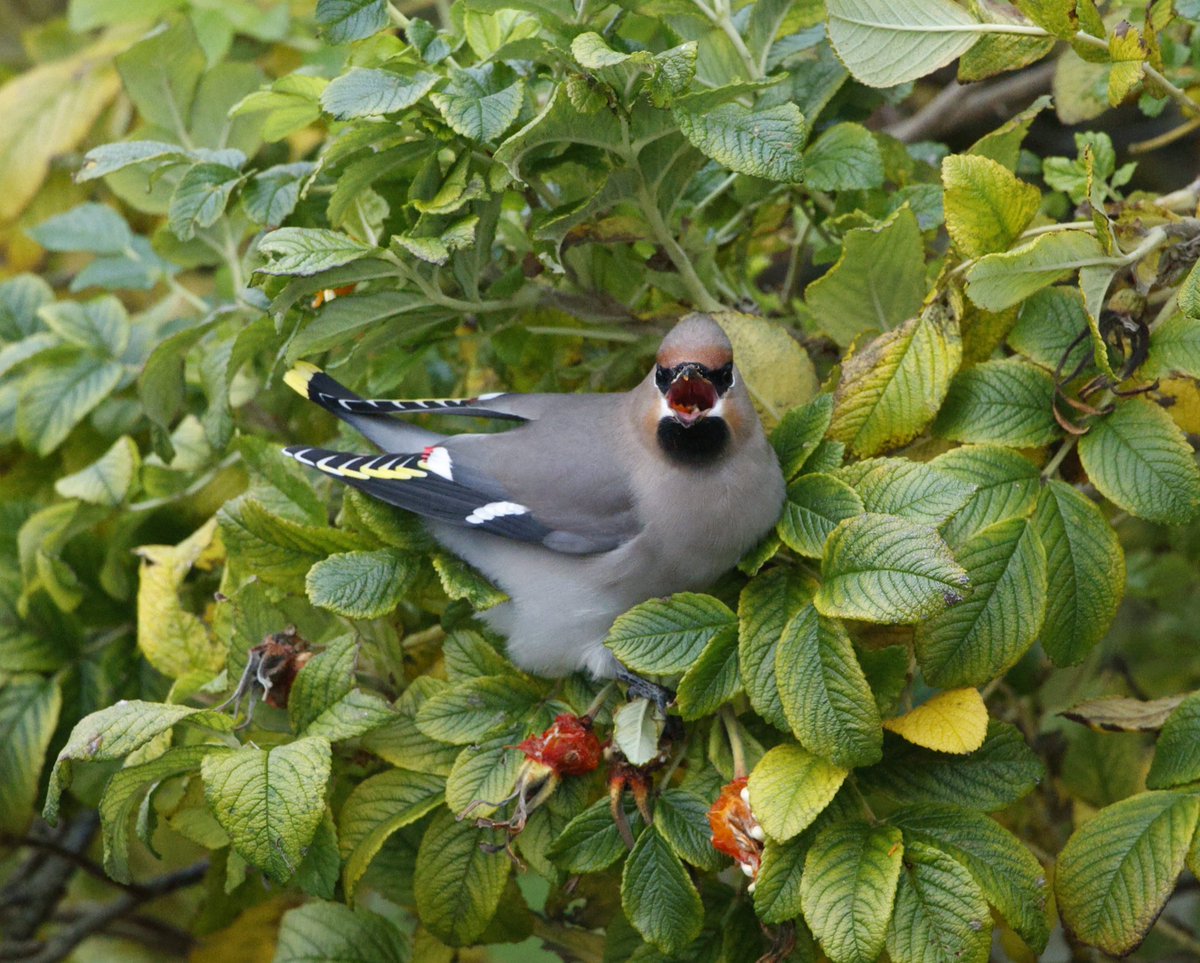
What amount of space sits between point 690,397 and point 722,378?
0.28 ft

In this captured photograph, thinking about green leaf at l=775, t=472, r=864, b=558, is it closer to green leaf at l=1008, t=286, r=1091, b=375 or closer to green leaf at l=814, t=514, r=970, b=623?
green leaf at l=814, t=514, r=970, b=623

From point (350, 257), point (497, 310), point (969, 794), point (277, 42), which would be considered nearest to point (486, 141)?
point (350, 257)

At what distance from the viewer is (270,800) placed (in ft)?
5.90

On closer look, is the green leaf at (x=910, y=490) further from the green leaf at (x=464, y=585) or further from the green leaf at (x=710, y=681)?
the green leaf at (x=464, y=585)

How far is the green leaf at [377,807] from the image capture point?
2.02m

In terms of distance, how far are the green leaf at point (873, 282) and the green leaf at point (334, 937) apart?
4.03 feet

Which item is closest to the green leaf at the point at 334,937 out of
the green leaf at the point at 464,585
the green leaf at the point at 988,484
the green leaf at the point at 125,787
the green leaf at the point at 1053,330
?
the green leaf at the point at 125,787

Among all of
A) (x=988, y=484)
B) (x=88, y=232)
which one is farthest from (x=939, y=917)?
(x=88, y=232)

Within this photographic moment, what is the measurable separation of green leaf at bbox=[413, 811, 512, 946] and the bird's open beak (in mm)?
759

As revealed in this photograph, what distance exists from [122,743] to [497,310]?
3.04 ft

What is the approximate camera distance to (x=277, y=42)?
143 inches

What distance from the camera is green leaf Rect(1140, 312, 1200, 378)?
1792 mm

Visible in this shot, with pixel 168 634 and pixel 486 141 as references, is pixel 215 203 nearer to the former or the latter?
pixel 486 141

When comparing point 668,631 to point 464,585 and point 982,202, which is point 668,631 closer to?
point 464,585
